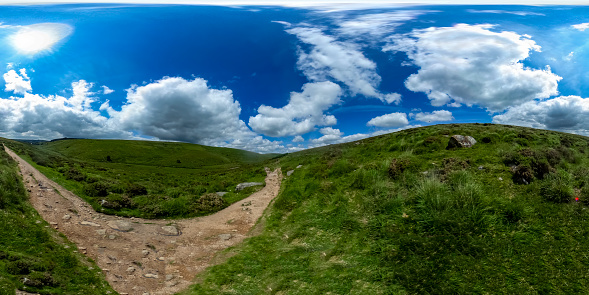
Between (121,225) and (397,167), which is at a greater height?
(397,167)

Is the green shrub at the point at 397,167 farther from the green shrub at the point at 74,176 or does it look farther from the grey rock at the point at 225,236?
the green shrub at the point at 74,176

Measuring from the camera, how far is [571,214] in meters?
9.37

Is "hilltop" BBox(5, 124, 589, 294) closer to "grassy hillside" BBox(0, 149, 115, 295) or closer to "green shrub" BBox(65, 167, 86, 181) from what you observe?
"grassy hillside" BBox(0, 149, 115, 295)

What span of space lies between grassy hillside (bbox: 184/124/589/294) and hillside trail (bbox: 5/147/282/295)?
4.59ft

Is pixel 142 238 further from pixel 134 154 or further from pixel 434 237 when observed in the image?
pixel 134 154

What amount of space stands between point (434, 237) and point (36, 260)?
14.1 m

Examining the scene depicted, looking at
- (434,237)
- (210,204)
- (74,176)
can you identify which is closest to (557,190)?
(434,237)

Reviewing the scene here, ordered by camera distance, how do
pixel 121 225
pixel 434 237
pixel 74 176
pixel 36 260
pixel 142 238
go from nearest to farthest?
pixel 36 260 → pixel 434 237 → pixel 142 238 → pixel 121 225 → pixel 74 176

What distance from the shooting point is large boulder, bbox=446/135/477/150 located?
21.0m

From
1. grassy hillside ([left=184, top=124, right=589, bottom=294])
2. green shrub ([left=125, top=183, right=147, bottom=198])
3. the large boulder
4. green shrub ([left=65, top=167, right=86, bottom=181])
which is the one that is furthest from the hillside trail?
the large boulder

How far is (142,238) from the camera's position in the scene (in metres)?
13.3

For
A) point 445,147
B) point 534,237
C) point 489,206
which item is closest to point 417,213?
point 489,206

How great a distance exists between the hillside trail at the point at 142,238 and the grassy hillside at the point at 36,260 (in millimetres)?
540

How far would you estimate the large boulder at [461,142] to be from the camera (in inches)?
827
